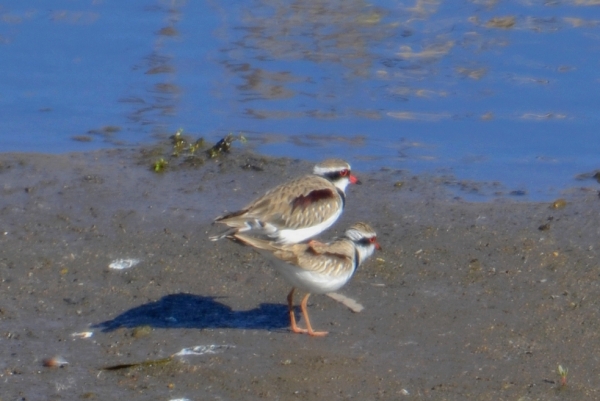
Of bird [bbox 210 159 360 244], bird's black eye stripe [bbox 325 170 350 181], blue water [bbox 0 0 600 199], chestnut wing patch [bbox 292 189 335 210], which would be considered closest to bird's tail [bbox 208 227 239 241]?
bird [bbox 210 159 360 244]

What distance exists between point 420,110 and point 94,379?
534cm

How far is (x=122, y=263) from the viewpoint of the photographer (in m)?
7.39

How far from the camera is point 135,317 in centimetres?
666

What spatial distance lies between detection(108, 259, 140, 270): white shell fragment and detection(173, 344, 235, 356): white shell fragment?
131 centimetres

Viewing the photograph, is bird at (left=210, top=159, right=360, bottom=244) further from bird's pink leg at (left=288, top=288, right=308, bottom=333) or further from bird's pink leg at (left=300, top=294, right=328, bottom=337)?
bird's pink leg at (left=300, top=294, right=328, bottom=337)

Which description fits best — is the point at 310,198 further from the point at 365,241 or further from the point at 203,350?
the point at 203,350

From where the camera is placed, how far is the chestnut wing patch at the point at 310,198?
7.44 metres

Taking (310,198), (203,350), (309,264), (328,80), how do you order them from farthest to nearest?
1. (328,80)
2. (310,198)
3. (309,264)
4. (203,350)

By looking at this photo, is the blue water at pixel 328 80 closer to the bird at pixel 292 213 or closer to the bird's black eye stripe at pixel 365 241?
the bird at pixel 292 213

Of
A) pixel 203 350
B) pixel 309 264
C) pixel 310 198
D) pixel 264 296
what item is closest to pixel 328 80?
pixel 310 198

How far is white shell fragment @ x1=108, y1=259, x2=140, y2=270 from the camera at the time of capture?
734 centimetres

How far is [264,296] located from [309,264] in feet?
2.69

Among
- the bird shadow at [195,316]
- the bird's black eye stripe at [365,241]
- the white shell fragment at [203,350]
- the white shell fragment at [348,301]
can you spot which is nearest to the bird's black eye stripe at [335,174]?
the bird's black eye stripe at [365,241]

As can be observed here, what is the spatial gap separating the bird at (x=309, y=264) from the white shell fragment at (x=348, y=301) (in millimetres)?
271
